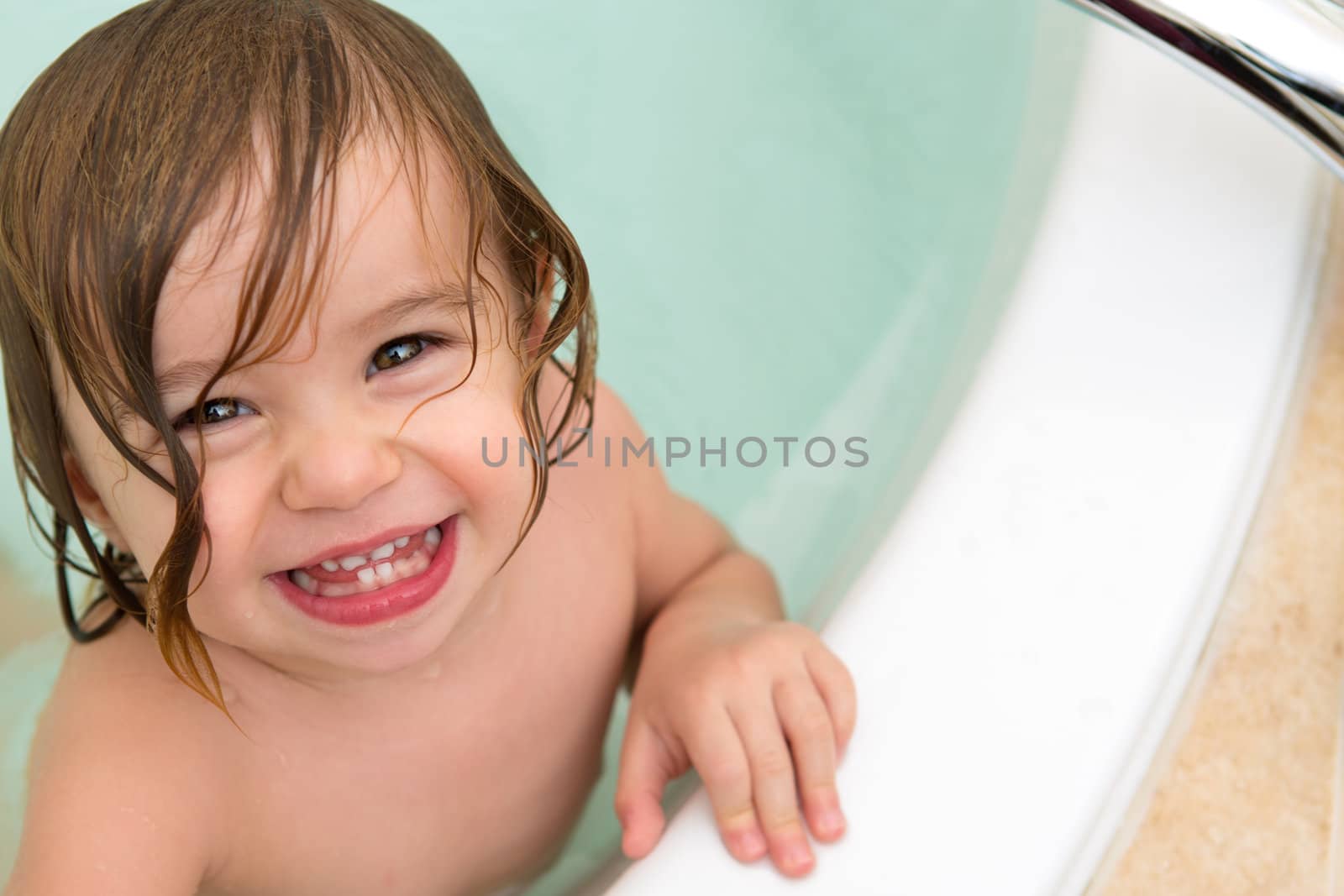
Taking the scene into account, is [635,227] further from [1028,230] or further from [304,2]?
[304,2]

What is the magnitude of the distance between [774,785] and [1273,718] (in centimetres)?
28

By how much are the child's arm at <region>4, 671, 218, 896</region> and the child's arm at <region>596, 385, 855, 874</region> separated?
0.80 ft

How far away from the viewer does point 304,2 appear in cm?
60

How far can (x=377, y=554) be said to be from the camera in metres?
0.64

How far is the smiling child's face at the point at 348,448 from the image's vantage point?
54 centimetres

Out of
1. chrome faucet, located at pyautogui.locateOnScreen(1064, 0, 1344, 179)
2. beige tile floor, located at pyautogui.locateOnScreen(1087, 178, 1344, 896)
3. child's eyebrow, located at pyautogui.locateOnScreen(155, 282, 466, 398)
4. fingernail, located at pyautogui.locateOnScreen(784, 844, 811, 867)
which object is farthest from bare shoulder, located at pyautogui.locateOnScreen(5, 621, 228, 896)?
chrome faucet, located at pyautogui.locateOnScreen(1064, 0, 1344, 179)

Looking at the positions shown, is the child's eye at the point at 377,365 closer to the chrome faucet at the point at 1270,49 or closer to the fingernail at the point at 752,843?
the fingernail at the point at 752,843

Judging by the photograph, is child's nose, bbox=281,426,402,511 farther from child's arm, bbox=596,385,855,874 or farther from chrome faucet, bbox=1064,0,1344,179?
chrome faucet, bbox=1064,0,1344,179

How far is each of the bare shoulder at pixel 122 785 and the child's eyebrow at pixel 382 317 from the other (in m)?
0.23

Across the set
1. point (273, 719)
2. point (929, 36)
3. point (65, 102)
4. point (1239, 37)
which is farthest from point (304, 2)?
point (929, 36)

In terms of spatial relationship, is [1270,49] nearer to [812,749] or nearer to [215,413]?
[812,749]

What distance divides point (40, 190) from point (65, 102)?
47 millimetres

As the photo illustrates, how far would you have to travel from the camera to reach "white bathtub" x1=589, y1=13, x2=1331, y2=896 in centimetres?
60

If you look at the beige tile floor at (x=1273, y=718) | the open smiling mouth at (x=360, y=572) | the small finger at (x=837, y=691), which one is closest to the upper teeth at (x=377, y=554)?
the open smiling mouth at (x=360, y=572)
